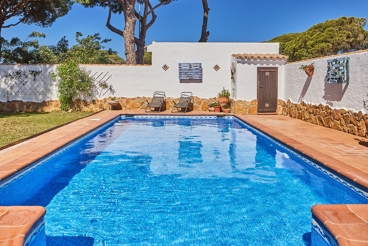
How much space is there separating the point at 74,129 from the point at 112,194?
4.53 meters

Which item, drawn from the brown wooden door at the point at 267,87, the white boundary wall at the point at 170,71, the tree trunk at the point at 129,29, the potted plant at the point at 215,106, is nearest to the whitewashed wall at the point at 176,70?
the white boundary wall at the point at 170,71

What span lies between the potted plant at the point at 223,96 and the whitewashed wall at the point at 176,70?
0.18 metres

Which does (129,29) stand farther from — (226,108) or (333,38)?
(333,38)

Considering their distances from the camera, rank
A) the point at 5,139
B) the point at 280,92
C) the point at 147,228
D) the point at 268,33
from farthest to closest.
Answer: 1. the point at 268,33
2. the point at 280,92
3. the point at 5,139
4. the point at 147,228

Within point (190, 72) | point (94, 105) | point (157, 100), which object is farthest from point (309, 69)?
point (94, 105)

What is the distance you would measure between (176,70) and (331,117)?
7.19 metres

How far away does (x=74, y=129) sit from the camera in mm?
8422

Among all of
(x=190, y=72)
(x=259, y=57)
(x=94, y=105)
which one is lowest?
(x=94, y=105)

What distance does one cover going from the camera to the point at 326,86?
9.02m

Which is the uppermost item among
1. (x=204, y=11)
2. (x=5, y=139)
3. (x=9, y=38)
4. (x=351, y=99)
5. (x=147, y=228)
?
(x=204, y=11)

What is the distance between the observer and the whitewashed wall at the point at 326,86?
737 cm

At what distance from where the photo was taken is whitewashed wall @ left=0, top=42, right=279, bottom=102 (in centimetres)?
1397

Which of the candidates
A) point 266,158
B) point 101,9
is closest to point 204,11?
point 101,9

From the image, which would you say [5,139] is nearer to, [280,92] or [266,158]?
[266,158]
